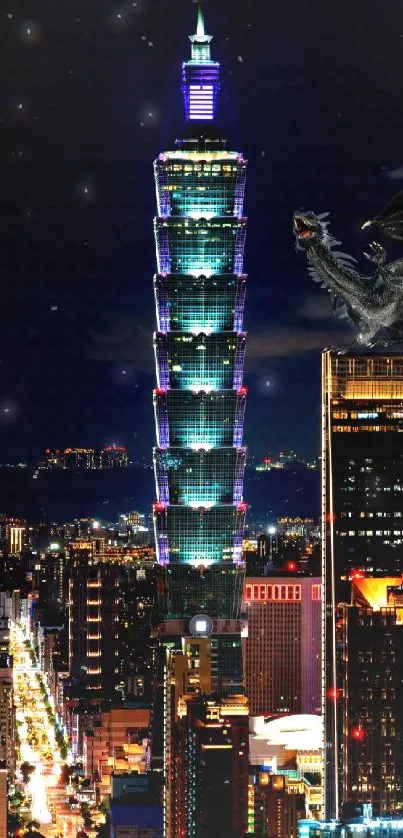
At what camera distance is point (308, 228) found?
271 cm

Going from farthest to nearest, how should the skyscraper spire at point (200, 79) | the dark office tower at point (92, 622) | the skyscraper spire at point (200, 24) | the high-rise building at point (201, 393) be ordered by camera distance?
1. the dark office tower at point (92, 622)
2. the high-rise building at point (201, 393)
3. the skyscraper spire at point (200, 79)
4. the skyscraper spire at point (200, 24)

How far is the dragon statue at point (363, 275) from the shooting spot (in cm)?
272

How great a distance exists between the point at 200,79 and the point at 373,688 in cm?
278

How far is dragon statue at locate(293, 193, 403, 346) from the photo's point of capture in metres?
2.72

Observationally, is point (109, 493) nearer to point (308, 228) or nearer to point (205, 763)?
point (205, 763)

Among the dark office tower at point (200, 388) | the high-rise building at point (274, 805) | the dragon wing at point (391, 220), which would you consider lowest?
the high-rise building at point (274, 805)

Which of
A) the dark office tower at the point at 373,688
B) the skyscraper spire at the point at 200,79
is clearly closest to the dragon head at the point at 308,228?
the skyscraper spire at the point at 200,79

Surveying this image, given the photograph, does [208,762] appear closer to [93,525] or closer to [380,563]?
[380,563]

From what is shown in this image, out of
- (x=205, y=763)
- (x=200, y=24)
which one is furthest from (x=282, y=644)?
(x=200, y=24)

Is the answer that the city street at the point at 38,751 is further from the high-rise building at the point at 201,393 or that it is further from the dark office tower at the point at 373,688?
the dark office tower at the point at 373,688

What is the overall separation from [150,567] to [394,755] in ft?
13.7

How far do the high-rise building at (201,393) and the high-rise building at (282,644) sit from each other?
0.19 metres

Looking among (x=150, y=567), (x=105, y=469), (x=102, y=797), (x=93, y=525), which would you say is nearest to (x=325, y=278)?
(x=105, y=469)

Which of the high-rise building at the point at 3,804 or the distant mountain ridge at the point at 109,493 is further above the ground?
the distant mountain ridge at the point at 109,493
